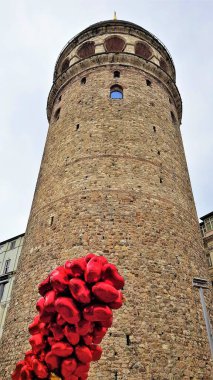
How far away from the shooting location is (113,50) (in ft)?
52.6

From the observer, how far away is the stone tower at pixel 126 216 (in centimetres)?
755

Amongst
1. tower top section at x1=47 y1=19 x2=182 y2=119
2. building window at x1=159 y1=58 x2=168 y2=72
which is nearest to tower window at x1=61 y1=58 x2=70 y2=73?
tower top section at x1=47 y1=19 x2=182 y2=119

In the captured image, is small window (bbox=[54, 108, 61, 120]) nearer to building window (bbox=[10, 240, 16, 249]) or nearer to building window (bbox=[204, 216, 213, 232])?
building window (bbox=[10, 240, 16, 249])

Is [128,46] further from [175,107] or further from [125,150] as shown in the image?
[125,150]

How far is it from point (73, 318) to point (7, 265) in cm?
1833

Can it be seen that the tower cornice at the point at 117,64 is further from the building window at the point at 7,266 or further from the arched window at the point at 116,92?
the building window at the point at 7,266

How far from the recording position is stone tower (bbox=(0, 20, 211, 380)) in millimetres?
7551

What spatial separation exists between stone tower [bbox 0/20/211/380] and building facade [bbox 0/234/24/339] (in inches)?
274

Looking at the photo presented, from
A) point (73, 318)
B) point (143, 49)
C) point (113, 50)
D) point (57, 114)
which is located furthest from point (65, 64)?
point (73, 318)

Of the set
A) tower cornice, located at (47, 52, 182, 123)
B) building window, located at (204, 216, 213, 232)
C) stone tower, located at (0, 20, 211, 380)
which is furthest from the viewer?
building window, located at (204, 216, 213, 232)

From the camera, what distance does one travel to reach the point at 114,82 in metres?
13.4

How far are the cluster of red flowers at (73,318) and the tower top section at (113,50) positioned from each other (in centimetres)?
1410

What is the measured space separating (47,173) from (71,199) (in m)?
2.42

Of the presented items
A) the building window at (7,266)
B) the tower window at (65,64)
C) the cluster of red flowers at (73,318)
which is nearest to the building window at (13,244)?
the building window at (7,266)
